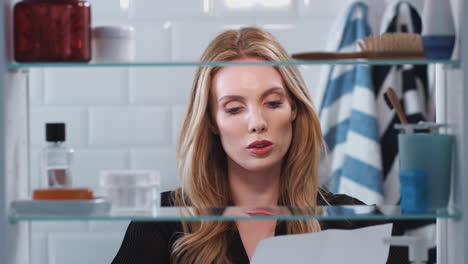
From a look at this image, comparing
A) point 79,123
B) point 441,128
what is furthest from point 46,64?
point 79,123

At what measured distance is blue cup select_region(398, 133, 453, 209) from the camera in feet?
3.04

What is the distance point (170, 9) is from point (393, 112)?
23.2 inches

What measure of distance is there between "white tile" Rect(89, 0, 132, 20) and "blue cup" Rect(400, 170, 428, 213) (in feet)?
2.80

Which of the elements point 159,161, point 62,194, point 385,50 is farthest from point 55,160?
point 159,161

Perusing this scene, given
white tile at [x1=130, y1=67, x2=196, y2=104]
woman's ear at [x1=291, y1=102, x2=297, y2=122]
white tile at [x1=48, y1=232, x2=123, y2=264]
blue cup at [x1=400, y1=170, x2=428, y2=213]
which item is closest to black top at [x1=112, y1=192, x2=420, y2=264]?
white tile at [x1=48, y1=232, x2=123, y2=264]

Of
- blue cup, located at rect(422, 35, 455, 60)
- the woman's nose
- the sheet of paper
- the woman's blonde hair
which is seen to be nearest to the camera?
blue cup, located at rect(422, 35, 455, 60)

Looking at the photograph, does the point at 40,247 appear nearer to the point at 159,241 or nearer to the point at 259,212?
the point at 159,241

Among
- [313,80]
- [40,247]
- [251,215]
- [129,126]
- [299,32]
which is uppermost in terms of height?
[299,32]

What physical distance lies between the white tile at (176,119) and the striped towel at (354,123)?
34cm

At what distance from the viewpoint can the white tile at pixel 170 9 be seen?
162 centimetres

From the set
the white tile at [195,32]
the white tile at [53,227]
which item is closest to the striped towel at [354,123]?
the white tile at [195,32]

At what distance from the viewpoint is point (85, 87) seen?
167 centimetres

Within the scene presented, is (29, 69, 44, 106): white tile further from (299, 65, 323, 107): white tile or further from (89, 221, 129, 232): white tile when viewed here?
(299, 65, 323, 107): white tile

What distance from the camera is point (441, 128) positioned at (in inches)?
40.4
